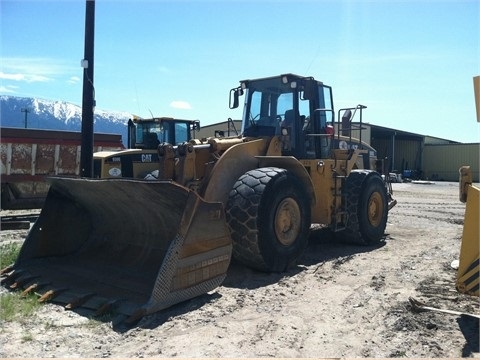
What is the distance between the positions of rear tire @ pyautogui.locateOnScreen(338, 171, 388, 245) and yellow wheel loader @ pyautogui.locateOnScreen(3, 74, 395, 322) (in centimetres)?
3

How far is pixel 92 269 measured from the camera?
5.56 m

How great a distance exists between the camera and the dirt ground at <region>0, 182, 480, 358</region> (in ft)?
12.1

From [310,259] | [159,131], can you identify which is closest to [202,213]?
[310,259]

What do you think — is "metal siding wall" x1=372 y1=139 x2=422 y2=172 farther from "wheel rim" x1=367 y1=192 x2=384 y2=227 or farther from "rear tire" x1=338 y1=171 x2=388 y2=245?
"rear tire" x1=338 y1=171 x2=388 y2=245

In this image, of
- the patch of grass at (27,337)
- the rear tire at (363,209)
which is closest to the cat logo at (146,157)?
the rear tire at (363,209)

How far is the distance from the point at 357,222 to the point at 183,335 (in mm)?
4595

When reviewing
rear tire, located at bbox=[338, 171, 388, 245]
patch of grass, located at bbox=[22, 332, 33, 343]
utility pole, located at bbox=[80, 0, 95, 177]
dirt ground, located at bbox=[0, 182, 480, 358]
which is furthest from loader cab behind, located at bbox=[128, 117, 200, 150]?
patch of grass, located at bbox=[22, 332, 33, 343]

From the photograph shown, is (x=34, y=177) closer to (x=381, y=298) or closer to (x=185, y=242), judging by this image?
(x=185, y=242)

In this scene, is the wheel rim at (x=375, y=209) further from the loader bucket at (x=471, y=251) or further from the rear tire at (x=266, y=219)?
the loader bucket at (x=471, y=251)

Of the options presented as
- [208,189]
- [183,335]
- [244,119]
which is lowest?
[183,335]

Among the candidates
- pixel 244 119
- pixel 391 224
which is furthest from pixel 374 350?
pixel 391 224

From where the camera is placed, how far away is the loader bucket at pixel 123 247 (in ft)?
14.8

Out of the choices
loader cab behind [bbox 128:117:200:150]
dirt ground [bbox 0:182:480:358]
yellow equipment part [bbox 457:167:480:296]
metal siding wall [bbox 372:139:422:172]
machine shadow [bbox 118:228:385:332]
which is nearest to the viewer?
dirt ground [bbox 0:182:480:358]

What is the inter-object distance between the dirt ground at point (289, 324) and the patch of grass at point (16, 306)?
0.38 ft
